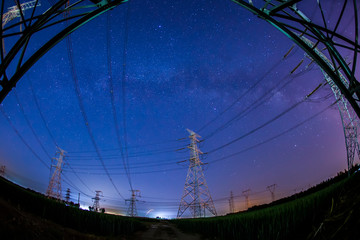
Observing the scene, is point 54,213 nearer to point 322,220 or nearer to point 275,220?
point 275,220

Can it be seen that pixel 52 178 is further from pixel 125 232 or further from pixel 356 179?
pixel 356 179

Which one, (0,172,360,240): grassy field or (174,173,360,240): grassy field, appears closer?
(174,173,360,240): grassy field

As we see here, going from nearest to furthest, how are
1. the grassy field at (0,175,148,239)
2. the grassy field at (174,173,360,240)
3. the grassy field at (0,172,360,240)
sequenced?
the grassy field at (174,173,360,240)
the grassy field at (0,172,360,240)
the grassy field at (0,175,148,239)

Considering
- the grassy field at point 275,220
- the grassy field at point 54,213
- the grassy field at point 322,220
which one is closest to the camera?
the grassy field at point 322,220

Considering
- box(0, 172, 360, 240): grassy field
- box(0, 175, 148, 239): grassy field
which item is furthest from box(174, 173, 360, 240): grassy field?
box(0, 175, 148, 239): grassy field

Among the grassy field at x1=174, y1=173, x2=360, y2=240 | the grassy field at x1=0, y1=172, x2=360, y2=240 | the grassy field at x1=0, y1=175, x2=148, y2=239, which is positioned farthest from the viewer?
the grassy field at x1=0, y1=175, x2=148, y2=239

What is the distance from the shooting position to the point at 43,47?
430 cm

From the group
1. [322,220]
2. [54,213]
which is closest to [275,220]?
[322,220]

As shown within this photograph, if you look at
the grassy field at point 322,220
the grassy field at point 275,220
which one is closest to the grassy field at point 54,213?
the grassy field at point 275,220

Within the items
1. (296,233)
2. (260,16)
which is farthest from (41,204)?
(260,16)

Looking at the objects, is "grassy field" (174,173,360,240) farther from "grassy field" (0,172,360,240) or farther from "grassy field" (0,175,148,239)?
"grassy field" (0,175,148,239)

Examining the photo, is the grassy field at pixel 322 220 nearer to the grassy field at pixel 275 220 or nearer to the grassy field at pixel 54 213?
the grassy field at pixel 275 220

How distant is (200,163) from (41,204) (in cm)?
2413

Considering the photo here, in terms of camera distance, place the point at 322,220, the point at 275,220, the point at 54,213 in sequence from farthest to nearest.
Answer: the point at 54,213 → the point at 275,220 → the point at 322,220
